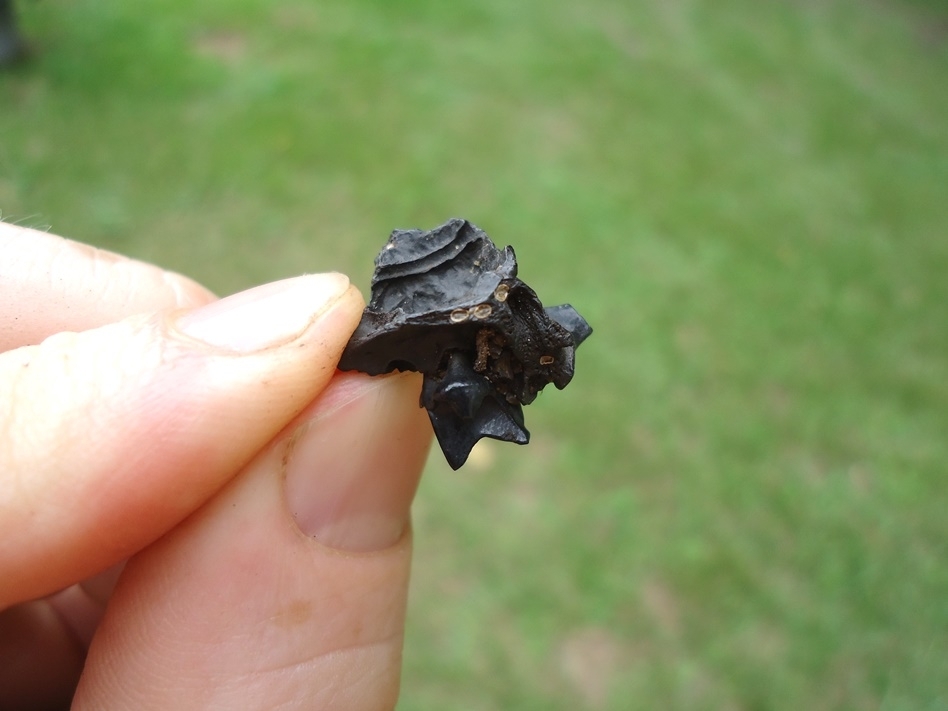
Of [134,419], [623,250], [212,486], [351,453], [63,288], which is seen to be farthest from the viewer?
[623,250]

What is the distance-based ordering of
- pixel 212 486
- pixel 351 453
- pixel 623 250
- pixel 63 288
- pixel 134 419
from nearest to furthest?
pixel 134 419 < pixel 212 486 < pixel 351 453 < pixel 63 288 < pixel 623 250

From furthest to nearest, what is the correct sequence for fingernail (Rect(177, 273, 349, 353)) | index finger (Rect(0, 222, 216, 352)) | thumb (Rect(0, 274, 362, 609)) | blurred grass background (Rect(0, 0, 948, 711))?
blurred grass background (Rect(0, 0, 948, 711))
index finger (Rect(0, 222, 216, 352))
fingernail (Rect(177, 273, 349, 353))
thumb (Rect(0, 274, 362, 609))

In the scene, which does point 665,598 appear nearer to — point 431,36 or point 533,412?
point 533,412

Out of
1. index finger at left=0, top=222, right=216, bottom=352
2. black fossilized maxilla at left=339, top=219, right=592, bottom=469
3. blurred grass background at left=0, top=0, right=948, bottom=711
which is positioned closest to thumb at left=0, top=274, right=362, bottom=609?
black fossilized maxilla at left=339, top=219, right=592, bottom=469

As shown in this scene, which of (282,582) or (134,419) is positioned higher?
(134,419)

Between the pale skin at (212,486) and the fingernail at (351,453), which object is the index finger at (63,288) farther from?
the fingernail at (351,453)

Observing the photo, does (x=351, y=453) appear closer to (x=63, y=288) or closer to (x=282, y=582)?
(x=282, y=582)

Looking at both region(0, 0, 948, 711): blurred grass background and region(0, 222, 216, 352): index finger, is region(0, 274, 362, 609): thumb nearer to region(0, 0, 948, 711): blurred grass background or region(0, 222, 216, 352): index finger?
region(0, 222, 216, 352): index finger

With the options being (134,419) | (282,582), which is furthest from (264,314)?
(282,582)
